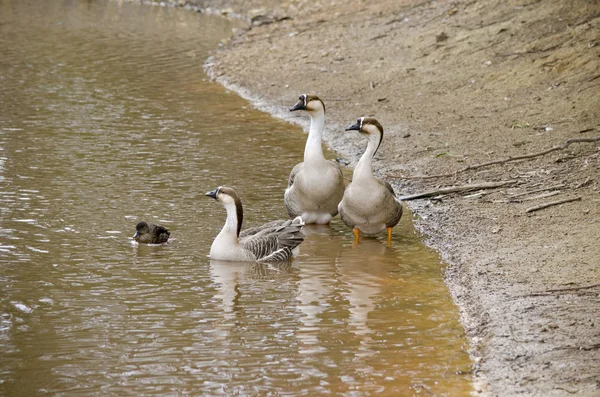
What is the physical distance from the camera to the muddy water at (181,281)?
294 inches

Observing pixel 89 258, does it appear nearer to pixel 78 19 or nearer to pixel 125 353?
pixel 125 353

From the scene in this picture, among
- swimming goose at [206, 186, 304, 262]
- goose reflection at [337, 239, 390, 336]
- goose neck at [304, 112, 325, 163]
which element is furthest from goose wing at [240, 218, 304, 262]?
goose neck at [304, 112, 325, 163]

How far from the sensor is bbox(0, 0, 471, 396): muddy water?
7465mm

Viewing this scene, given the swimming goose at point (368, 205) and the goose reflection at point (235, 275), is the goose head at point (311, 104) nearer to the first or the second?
the swimming goose at point (368, 205)

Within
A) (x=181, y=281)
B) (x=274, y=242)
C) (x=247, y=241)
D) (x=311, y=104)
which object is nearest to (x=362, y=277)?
(x=274, y=242)

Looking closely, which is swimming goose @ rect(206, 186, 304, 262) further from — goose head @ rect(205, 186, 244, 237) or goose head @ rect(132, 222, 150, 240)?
goose head @ rect(132, 222, 150, 240)

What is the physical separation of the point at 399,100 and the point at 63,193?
7.69 meters

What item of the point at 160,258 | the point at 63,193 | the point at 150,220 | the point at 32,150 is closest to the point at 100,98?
the point at 32,150

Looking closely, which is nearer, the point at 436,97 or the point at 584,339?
the point at 584,339

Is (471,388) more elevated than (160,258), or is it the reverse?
(160,258)

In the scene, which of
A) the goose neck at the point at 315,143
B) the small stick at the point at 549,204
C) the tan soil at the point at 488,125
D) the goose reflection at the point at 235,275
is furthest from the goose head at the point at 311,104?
the small stick at the point at 549,204

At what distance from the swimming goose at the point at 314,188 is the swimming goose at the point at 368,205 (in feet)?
1.65

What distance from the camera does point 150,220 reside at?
1176cm

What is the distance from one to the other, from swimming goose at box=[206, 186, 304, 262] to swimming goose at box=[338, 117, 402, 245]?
2.95 ft
